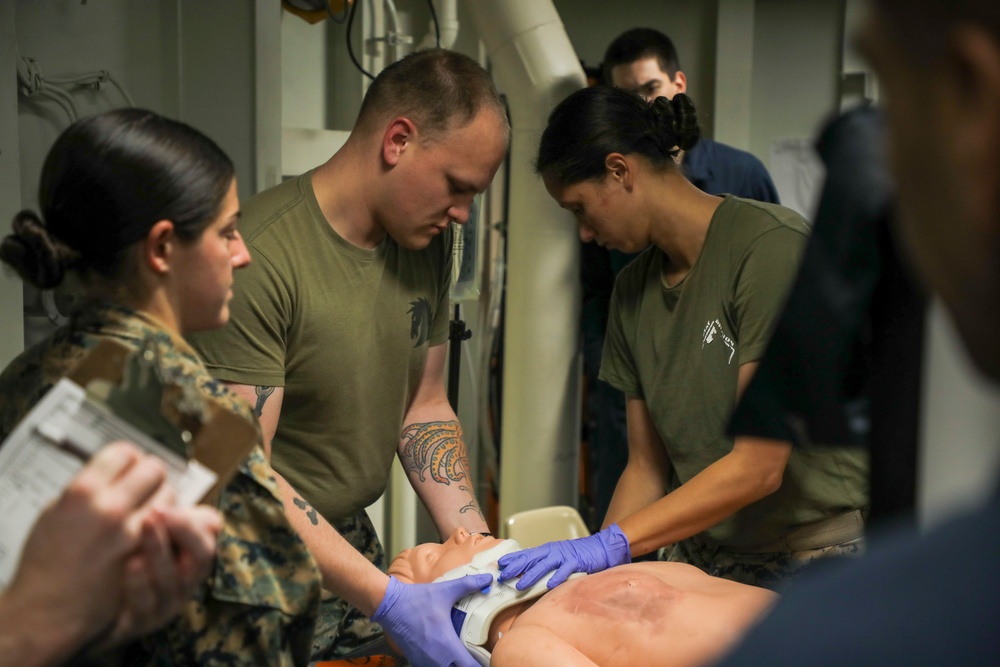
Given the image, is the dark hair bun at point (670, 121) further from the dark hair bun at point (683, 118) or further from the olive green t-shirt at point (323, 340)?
the olive green t-shirt at point (323, 340)

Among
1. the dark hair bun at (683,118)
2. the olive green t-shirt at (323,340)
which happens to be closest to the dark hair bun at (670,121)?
the dark hair bun at (683,118)

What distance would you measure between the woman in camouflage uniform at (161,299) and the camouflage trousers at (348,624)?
2.51 feet

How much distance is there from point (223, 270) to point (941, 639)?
1.07 m

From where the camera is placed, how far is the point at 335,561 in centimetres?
180

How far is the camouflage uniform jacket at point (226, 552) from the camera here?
3.87 feet

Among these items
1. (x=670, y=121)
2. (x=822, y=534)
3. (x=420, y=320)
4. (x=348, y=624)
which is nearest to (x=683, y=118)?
(x=670, y=121)

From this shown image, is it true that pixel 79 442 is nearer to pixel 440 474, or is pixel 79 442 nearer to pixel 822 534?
pixel 440 474

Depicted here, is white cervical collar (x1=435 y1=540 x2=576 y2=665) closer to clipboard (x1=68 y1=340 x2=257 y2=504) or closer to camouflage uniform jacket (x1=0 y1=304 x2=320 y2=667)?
camouflage uniform jacket (x1=0 y1=304 x2=320 y2=667)

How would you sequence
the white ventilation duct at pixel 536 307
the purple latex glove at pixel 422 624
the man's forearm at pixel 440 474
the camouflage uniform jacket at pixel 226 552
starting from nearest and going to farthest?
the camouflage uniform jacket at pixel 226 552, the purple latex glove at pixel 422 624, the man's forearm at pixel 440 474, the white ventilation duct at pixel 536 307

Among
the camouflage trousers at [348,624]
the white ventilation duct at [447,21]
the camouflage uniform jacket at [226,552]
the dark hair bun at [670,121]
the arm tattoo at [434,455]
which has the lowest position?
the camouflage trousers at [348,624]

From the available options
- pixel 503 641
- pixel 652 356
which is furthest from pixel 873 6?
pixel 652 356

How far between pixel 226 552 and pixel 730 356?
1180 mm

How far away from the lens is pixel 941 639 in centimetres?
45

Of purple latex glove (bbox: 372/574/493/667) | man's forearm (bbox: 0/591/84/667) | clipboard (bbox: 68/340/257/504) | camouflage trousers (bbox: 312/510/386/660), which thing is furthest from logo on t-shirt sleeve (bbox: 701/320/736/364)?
man's forearm (bbox: 0/591/84/667)
